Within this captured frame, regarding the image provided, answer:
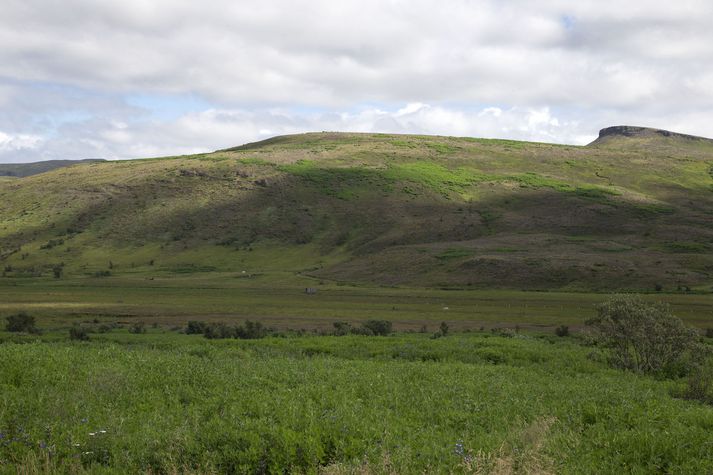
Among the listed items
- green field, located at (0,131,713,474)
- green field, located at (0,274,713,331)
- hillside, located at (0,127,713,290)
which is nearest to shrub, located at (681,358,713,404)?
green field, located at (0,131,713,474)

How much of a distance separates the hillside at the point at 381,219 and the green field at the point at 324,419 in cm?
6717

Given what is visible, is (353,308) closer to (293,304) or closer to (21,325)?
(293,304)

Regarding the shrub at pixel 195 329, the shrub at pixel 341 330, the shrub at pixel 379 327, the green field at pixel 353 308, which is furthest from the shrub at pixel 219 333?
the shrub at pixel 379 327

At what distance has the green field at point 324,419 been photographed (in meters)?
10.7

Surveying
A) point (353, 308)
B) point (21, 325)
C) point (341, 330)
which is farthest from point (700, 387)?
point (353, 308)

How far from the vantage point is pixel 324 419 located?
1244cm

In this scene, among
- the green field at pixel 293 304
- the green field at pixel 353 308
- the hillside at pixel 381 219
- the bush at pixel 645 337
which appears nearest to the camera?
the green field at pixel 353 308

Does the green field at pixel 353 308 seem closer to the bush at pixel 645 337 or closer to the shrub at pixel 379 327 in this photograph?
the bush at pixel 645 337

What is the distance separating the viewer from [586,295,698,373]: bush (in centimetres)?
2545

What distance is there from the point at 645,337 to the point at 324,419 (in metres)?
18.4

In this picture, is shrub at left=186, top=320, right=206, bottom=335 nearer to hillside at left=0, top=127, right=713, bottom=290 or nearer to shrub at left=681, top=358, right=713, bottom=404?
shrub at left=681, top=358, right=713, bottom=404

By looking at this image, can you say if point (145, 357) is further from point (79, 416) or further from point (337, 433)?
point (337, 433)

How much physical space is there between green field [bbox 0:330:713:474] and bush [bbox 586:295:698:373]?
17.9ft

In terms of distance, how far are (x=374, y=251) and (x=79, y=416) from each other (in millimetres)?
99626
